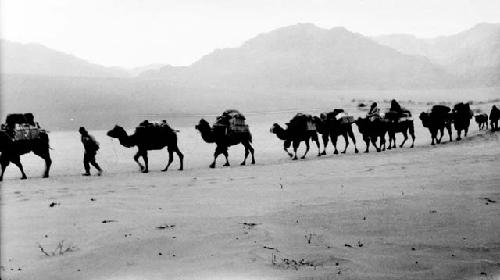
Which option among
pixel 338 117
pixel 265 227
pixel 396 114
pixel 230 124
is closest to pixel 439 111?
pixel 396 114

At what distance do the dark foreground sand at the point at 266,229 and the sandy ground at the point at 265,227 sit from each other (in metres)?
0.02

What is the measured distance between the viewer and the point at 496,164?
37.1 ft

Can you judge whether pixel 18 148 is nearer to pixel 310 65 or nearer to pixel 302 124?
pixel 302 124

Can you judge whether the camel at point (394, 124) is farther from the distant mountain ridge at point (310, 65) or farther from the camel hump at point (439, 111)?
the distant mountain ridge at point (310, 65)

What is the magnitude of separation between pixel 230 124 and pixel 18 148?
6.02m

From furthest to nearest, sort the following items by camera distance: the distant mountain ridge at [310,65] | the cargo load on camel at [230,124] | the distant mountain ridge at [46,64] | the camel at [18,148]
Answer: the distant mountain ridge at [46,64]
the distant mountain ridge at [310,65]
the cargo load on camel at [230,124]
the camel at [18,148]

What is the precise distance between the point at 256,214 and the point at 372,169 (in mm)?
5919

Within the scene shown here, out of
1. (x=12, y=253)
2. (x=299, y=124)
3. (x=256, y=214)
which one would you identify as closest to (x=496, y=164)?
(x=256, y=214)

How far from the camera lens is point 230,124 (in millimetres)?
16375

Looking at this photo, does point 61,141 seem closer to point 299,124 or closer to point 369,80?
point 299,124

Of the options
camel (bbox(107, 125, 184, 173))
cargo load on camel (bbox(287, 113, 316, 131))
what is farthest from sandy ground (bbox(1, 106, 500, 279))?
cargo load on camel (bbox(287, 113, 316, 131))

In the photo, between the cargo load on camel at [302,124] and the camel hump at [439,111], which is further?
the camel hump at [439,111]

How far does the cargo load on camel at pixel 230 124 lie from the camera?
16.2 metres

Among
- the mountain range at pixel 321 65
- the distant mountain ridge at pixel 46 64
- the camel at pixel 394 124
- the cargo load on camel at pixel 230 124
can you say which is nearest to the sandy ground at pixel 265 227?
the cargo load on camel at pixel 230 124
